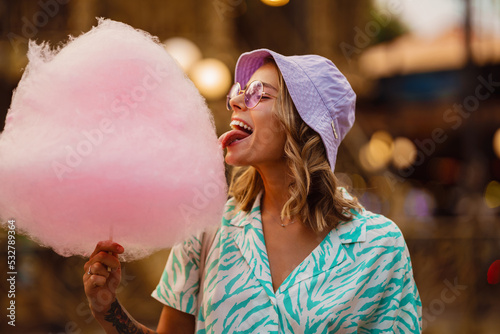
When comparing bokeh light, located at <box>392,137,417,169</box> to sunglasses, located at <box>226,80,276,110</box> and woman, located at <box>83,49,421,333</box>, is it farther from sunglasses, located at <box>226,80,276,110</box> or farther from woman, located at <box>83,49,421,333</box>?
sunglasses, located at <box>226,80,276,110</box>

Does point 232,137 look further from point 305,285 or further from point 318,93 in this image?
point 305,285

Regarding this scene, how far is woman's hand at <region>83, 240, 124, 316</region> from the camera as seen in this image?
1.42 m

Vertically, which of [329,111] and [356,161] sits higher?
[329,111]

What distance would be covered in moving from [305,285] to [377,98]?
7.44 m

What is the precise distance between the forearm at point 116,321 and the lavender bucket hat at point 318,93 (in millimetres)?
785

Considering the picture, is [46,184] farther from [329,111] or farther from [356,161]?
[356,161]

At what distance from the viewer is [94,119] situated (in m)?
1.37

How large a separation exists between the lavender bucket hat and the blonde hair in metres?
0.03

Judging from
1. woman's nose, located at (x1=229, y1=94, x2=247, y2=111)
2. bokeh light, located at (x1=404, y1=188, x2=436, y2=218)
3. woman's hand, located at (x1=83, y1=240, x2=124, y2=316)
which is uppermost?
woman's nose, located at (x1=229, y1=94, x2=247, y2=111)

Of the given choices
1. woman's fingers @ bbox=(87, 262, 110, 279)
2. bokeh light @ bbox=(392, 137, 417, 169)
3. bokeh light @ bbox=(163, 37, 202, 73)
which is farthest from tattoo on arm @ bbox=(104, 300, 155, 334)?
bokeh light @ bbox=(392, 137, 417, 169)

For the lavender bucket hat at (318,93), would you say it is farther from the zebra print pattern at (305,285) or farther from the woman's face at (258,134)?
the zebra print pattern at (305,285)

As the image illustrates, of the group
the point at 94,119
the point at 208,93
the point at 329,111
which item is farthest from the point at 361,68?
the point at 94,119

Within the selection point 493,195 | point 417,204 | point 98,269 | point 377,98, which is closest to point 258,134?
point 98,269

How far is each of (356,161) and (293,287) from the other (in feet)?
15.3
